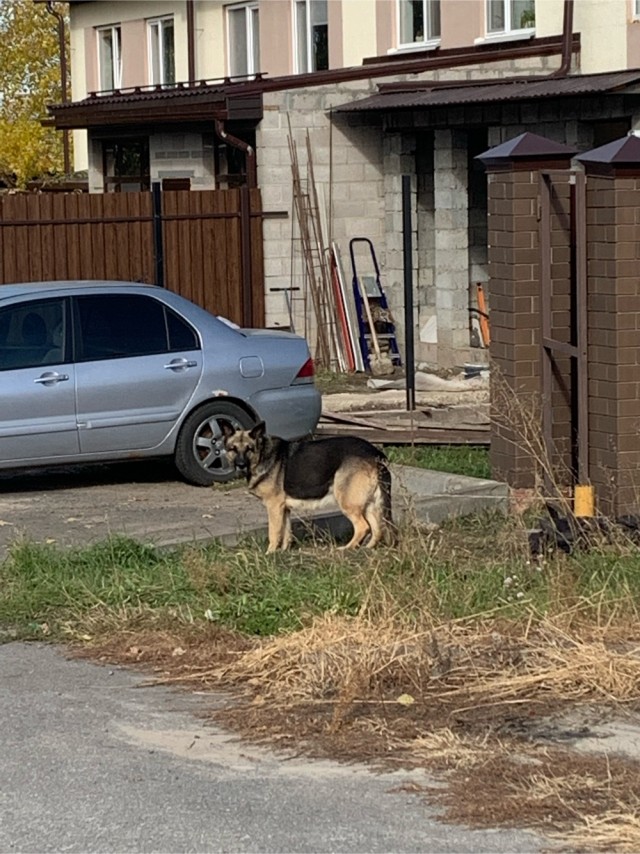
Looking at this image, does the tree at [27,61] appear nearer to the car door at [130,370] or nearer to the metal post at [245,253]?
the metal post at [245,253]

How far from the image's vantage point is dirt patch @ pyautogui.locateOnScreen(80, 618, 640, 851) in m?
5.09

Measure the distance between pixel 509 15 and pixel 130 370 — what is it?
12.6m

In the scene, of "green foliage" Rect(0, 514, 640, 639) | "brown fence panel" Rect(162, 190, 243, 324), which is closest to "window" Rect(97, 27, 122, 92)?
"brown fence panel" Rect(162, 190, 243, 324)

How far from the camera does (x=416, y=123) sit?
20.3 metres

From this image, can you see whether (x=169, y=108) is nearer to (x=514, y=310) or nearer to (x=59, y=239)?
(x=59, y=239)

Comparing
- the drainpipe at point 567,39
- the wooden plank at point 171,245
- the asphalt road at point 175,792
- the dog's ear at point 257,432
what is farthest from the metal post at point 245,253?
the asphalt road at point 175,792

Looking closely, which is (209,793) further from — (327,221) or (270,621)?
(327,221)

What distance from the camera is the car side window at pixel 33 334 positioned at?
38.4 ft

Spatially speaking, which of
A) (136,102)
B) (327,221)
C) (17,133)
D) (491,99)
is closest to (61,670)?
(491,99)

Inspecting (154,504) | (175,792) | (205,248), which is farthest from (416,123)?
(175,792)

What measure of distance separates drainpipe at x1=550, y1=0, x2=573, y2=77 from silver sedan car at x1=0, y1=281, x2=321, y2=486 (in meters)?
8.50

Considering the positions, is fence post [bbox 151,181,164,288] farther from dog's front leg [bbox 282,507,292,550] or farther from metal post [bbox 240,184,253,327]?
dog's front leg [bbox 282,507,292,550]

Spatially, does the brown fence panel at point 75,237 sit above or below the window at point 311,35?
below

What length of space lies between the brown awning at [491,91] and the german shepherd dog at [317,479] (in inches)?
358
